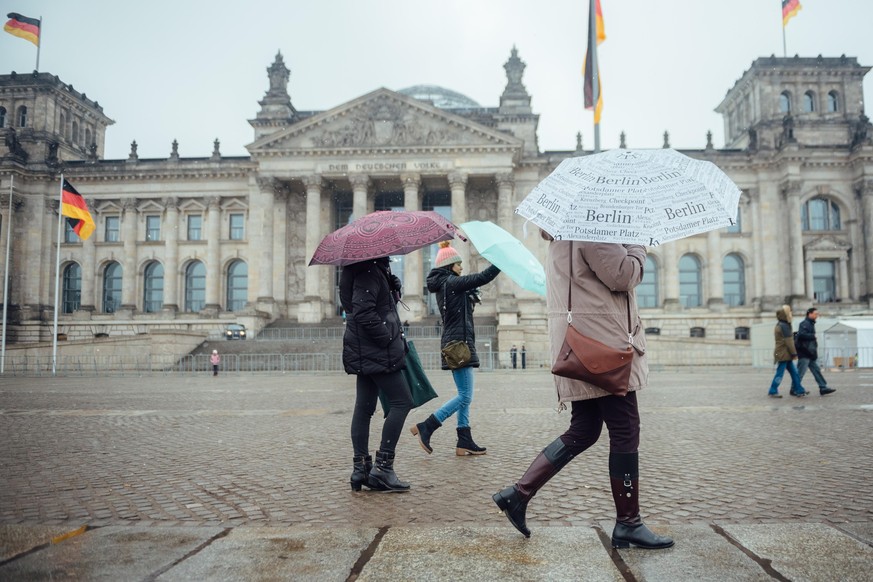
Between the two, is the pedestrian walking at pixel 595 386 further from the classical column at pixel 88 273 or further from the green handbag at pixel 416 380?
the classical column at pixel 88 273

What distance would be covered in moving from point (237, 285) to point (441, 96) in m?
27.3

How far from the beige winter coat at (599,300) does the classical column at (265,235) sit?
41815mm

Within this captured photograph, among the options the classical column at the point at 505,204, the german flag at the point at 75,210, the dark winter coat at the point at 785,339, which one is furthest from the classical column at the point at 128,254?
the dark winter coat at the point at 785,339

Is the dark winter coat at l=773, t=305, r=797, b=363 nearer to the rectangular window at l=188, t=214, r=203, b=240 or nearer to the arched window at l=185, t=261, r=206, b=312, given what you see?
the arched window at l=185, t=261, r=206, b=312

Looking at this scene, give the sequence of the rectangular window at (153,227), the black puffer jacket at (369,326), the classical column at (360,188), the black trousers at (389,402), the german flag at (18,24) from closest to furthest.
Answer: the black puffer jacket at (369,326) → the black trousers at (389,402) → the german flag at (18,24) → the classical column at (360,188) → the rectangular window at (153,227)

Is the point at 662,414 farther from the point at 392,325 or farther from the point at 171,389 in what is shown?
the point at 171,389

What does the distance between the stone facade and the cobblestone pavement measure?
3136 cm

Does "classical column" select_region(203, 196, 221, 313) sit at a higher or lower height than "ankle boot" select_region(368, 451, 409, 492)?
higher

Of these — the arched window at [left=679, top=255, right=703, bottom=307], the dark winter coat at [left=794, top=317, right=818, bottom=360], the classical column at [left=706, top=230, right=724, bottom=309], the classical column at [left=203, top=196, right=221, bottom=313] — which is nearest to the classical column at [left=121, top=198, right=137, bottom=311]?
the classical column at [left=203, top=196, right=221, bottom=313]

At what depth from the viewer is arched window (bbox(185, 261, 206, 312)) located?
49.4 metres

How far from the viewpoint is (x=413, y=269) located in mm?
42438

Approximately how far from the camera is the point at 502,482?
541cm

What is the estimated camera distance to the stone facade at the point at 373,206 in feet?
142

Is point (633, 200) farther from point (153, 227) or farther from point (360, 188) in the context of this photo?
point (153, 227)
